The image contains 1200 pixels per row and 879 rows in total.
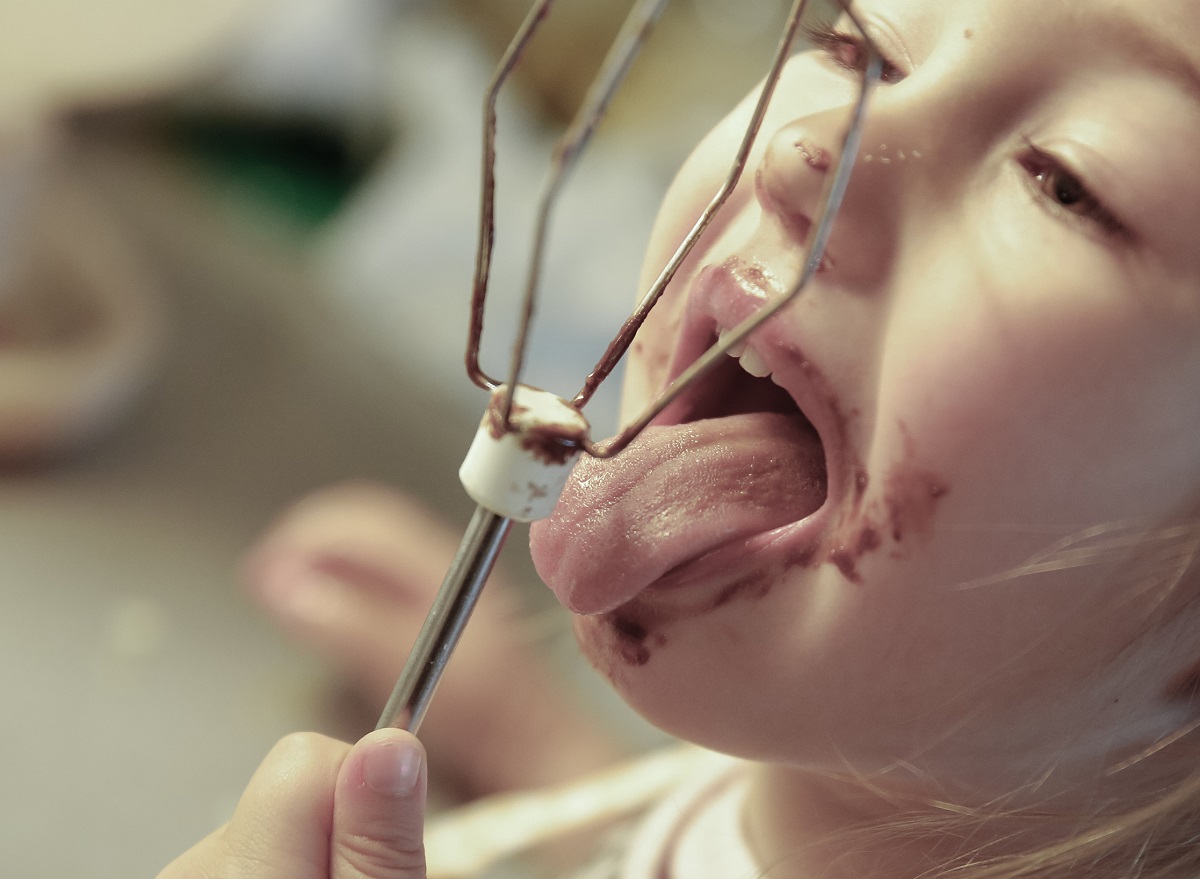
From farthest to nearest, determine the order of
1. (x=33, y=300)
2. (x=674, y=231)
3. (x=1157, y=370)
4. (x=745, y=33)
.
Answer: (x=745, y=33)
(x=33, y=300)
(x=674, y=231)
(x=1157, y=370)

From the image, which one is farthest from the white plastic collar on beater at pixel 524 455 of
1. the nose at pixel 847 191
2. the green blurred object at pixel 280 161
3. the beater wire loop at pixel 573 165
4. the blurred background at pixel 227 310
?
the green blurred object at pixel 280 161

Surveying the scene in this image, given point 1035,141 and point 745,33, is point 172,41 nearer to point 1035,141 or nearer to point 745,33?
point 745,33

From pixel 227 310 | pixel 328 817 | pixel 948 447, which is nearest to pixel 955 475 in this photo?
pixel 948 447

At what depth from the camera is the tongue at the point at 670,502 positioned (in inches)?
15.6


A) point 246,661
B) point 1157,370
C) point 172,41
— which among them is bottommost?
point 246,661

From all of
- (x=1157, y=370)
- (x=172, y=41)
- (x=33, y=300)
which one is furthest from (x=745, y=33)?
(x=1157, y=370)

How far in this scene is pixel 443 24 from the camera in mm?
1423

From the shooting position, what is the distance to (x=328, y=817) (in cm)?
38

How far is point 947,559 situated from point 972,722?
62 millimetres

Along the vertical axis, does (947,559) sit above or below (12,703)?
above

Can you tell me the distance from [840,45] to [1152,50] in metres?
0.13

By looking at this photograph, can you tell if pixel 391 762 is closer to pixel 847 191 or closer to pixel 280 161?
pixel 847 191

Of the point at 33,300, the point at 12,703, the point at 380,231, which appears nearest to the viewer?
the point at 12,703

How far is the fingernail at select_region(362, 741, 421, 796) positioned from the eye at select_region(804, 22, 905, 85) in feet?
0.91
